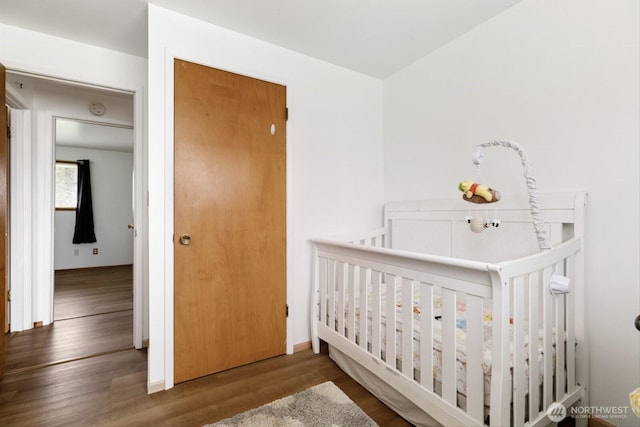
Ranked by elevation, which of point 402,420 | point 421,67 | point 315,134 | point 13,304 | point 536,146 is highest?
point 421,67

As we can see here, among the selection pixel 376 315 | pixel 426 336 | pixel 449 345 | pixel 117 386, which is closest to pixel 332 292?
pixel 376 315

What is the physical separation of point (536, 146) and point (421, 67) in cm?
110

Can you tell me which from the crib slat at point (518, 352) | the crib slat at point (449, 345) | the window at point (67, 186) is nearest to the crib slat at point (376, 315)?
the crib slat at point (449, 345)

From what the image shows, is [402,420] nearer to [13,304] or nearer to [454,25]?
[454,25]

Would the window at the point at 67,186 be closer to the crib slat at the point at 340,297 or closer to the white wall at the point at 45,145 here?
the white wall at the point at 45,145

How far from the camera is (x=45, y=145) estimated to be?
2.60 m

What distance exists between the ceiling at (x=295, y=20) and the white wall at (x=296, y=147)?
0.13 metres

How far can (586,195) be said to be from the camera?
139 centimetres

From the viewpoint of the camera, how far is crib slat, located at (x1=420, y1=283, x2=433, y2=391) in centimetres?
124

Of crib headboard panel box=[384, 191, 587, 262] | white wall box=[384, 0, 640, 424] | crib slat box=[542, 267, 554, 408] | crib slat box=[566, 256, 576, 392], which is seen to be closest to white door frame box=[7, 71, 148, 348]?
crib headboard panel box=[384, 191, 587, 262]

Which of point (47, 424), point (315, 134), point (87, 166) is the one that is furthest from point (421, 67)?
point (87, 166)

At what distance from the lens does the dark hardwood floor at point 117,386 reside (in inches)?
57.9

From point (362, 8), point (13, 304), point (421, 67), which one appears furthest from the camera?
point (13, 304)

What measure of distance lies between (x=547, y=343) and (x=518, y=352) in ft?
0.98
